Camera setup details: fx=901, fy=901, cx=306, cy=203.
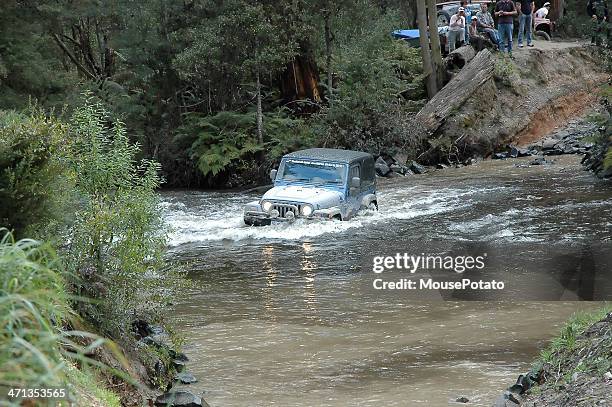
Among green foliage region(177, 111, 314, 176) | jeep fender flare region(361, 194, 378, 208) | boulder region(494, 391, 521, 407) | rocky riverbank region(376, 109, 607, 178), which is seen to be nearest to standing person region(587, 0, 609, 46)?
rocky riverbank region(376, 109, 607, 178)

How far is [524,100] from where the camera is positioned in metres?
30.5

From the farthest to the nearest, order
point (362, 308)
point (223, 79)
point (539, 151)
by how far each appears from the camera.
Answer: point (539, 151)
point (223, 79)
point (362, 308)

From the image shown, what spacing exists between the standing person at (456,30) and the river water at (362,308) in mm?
12012

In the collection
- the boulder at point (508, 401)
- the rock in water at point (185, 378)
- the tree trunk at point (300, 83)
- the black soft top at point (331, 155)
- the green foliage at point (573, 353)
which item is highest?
the tree trunk at point (300, 83)

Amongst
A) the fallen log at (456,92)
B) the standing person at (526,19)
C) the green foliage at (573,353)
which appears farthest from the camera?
the standing person at (526,19)

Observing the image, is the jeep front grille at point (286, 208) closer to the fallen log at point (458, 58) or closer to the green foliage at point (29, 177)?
the green foliage at point (29, 177)

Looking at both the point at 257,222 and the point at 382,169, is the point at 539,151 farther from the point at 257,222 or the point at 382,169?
the point at 257,222

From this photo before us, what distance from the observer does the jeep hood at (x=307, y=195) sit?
17.6 metres

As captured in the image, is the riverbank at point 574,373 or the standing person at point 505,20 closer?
the riverbank at point 574,373

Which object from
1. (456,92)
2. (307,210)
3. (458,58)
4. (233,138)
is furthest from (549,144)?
(307,210)

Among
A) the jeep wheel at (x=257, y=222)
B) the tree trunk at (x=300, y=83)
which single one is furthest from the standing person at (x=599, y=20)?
the jeep wheel at (x=257, y=222)

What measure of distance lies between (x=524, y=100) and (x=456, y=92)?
102 inches

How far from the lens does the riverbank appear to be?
6824mm

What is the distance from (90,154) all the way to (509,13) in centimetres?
2276
